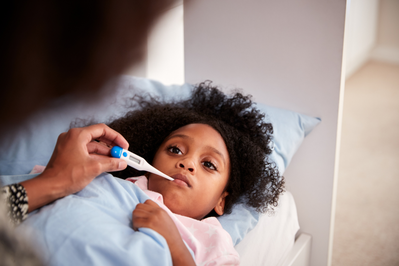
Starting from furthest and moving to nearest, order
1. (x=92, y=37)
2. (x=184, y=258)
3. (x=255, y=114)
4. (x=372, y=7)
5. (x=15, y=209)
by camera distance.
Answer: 1. (x=372, y=7)
2. (x=255, y=114)
3. (x=184, y=258)
4. (x=15, y=209)
5. (x=92, y=37)

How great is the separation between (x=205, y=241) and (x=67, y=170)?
367 millimetres

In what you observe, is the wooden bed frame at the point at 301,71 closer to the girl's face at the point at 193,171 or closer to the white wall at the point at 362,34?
the girl's face at the point at 193,171

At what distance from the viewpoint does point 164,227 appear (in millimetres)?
629

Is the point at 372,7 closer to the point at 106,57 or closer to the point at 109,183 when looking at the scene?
the point at 109,183

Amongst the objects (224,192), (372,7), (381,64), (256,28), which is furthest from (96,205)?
(381,64)

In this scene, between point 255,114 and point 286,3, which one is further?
point 286,3

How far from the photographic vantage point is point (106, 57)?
152 millimetres

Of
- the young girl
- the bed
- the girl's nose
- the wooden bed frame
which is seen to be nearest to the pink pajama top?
the young girl

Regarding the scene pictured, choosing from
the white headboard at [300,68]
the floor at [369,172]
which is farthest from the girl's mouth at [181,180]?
the floor at [369,172]

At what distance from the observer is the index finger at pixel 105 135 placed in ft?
2.25

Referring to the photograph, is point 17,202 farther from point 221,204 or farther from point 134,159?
point 221,204

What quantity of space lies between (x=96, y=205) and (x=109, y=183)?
0.31 ft

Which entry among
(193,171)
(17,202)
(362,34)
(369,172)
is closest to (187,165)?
(193,171)

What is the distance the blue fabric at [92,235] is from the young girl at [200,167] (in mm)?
48
